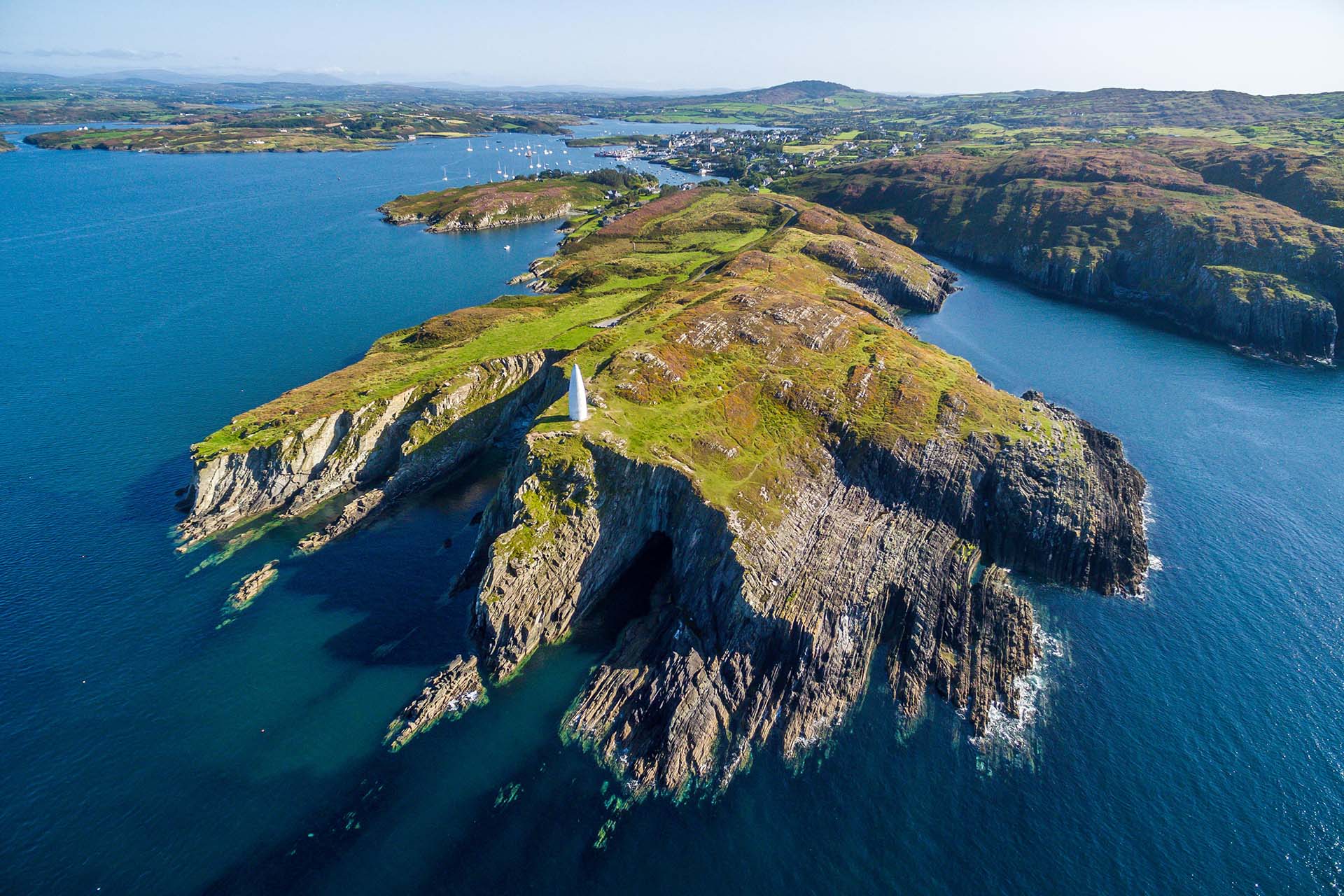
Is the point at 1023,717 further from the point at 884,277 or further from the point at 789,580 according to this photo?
the point at 884,277

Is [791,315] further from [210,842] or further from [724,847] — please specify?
[210,842]

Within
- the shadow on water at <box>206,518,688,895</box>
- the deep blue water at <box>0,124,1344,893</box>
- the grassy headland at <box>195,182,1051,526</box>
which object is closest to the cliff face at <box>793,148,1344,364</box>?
the deep blue water at <box>0,124,1344,893</box>

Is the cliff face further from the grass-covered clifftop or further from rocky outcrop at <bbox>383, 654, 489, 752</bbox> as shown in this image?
rocky outcrop at <bbox>383, 654, 489, 752</bbox>

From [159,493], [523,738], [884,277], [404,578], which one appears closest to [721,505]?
[523,738]

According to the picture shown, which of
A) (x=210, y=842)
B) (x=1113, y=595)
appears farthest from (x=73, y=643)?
(x=1113, y=595)

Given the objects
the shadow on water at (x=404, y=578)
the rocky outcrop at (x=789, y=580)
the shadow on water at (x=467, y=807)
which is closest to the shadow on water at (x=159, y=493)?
the shadow on water at (x=404, y=578)

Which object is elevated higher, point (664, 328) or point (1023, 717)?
point (664, 328)

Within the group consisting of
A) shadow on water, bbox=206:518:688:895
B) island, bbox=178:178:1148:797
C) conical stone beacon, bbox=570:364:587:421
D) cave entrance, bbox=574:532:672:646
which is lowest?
shadow on water, bbox=206:518:688:895
